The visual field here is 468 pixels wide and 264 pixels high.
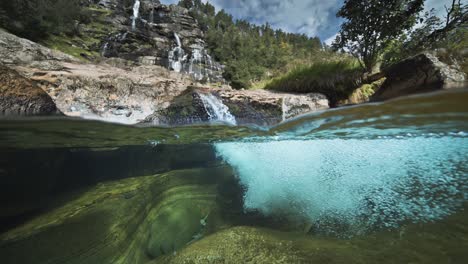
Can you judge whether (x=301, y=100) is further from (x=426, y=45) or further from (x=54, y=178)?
(x=54, y=178)

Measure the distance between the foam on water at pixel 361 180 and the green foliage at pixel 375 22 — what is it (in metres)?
3.01

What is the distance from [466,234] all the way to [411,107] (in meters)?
2.42

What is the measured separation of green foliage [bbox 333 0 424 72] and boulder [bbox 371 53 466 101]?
1.75 m

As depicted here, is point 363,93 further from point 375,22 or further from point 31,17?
point 31,17

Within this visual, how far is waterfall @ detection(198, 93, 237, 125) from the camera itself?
197 inches

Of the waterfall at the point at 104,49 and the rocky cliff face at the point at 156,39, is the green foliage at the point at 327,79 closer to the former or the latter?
the rocky cliff face at the point at 156,39

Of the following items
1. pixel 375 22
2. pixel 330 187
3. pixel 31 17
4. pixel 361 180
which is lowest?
pixel 361 180

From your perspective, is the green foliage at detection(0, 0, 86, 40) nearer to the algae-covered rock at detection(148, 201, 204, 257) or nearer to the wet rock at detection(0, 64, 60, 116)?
the wet rock at detection(0, 64, 60, 116)

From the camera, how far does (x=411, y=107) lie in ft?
12.2

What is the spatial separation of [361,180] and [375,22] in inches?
214

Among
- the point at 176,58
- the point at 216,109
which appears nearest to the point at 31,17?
the point at 176,58

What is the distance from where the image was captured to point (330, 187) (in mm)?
5770

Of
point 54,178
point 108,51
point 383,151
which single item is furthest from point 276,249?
point 108,51

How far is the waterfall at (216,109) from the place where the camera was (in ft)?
16.4
